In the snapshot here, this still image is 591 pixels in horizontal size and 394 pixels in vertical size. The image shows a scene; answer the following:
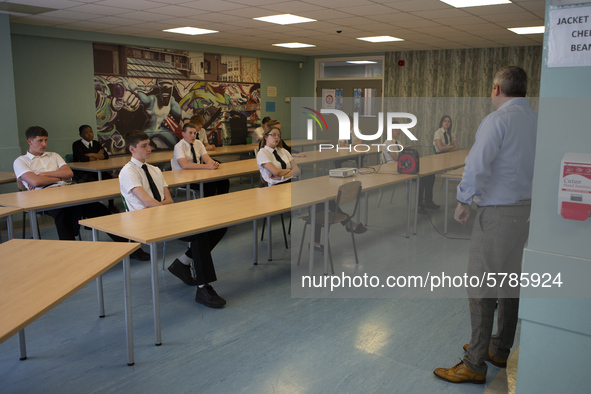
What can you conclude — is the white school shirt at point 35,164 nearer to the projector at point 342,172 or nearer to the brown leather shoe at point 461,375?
the projector at point 342,172

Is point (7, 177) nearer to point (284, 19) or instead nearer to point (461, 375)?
point (284, 19)

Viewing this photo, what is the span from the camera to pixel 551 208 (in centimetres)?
188

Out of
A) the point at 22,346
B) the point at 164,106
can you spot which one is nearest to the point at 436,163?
the point at 22,346

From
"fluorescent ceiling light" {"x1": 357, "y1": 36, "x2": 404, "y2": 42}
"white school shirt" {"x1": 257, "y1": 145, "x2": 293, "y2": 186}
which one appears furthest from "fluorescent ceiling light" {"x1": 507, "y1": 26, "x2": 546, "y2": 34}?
"white school shirt" {"x1": 257, "y1": 145, "x2": 293, "y2": 186}

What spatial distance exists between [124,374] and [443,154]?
2422 millimetres

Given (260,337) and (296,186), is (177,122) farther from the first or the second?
(260,337)

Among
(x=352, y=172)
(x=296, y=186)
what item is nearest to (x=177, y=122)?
(x=296, y=186)

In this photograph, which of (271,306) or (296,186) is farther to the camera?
(296,186)

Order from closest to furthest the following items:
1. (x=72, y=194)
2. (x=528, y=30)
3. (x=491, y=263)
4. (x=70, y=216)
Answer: (x=491, y=263) → (x=72, y=194) → (x=70, y=216) → (x=528, y=30)

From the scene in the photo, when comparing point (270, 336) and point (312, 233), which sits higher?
point (312, 233)

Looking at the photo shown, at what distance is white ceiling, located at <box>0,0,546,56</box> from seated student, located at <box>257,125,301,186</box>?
1520mm

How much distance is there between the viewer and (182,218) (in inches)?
137

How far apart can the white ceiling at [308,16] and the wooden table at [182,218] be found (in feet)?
8.08

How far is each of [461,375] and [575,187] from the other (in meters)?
1.35
